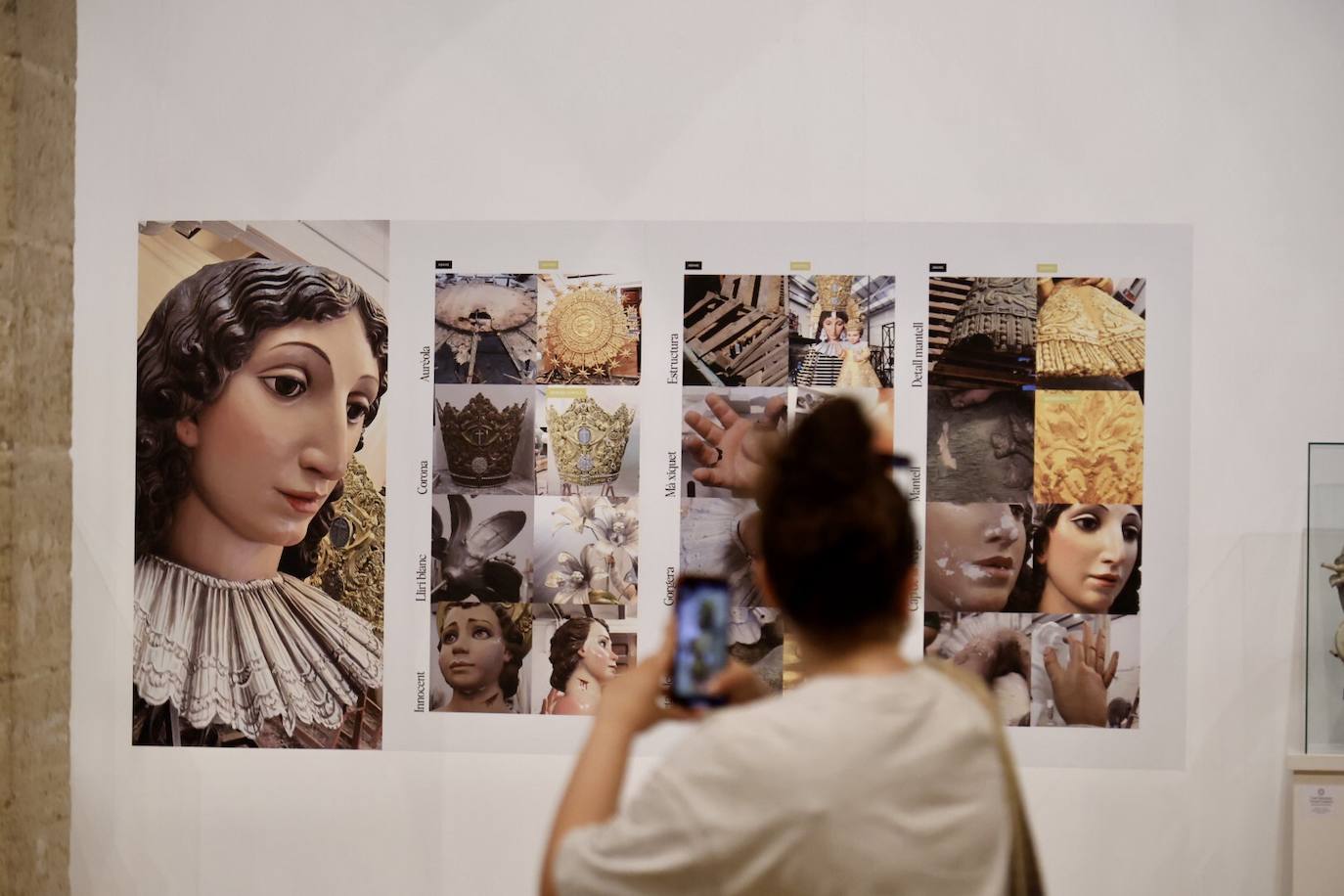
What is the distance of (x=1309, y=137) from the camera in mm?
→ 2816

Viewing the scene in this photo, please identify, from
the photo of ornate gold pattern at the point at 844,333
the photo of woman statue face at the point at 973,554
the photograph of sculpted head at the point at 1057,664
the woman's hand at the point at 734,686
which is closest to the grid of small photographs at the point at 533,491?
the photo of ornate gold pattern at the point at 844,333

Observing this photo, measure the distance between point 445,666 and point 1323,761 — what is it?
7.25 ft

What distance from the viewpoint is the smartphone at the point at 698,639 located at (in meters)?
1.35

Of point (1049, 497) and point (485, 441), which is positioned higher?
point (485, 441)

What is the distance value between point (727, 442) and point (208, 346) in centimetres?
139

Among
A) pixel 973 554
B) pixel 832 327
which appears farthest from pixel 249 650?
pixel 973 554

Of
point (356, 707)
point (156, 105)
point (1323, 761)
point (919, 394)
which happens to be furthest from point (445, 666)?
point (1323, 761)

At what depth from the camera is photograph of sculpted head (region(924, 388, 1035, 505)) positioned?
2.80m

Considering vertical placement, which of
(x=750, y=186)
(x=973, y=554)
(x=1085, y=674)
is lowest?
(x=1085, y=674)

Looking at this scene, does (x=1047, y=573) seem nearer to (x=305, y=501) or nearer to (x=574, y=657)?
(x=574, y=657)

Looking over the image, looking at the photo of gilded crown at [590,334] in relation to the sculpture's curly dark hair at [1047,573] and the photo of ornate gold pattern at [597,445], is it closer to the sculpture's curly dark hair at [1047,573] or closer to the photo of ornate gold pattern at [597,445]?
the photo of ornate gold pattern at [597,445]

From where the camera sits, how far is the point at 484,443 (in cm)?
287

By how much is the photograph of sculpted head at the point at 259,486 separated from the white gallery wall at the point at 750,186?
8 centimetres

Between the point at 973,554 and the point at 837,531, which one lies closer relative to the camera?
the point at 837,531
